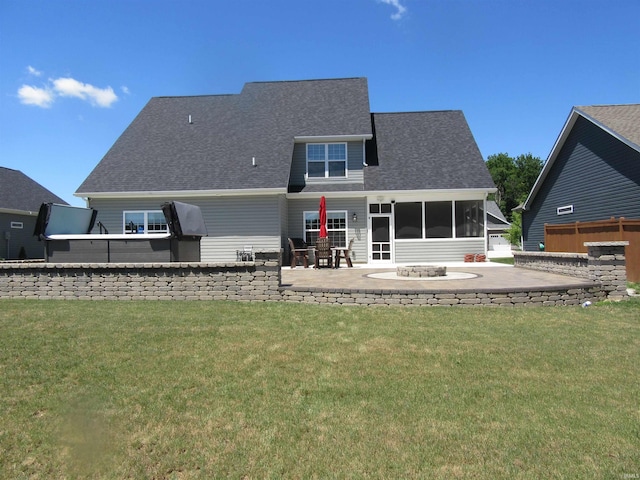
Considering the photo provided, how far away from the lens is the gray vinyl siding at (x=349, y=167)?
17375 mm

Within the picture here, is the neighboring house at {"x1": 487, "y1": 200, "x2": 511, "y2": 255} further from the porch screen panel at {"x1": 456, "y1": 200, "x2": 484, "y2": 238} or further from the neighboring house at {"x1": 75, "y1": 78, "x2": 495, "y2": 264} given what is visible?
the porch screen panel at {"x1": 456, "y1": 200, "x2": 484, "y2": 238}

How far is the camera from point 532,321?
6.41 meters

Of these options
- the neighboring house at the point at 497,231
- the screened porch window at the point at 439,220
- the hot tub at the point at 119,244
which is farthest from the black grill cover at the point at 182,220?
the neighboring house at the point at 497,231

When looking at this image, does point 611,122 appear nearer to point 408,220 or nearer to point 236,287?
point 408,220

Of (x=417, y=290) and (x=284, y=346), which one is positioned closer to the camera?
(x=284, y=346)

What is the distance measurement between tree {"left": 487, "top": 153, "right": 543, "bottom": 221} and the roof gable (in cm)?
5587

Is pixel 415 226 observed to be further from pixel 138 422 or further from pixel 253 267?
pixel 138 422

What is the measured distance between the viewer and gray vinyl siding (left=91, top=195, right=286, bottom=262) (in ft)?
51.9

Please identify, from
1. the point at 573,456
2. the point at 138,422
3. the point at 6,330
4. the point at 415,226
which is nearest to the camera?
the point at 573,456

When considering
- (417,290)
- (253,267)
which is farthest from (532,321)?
(253,267)

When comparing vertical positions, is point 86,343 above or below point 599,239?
below

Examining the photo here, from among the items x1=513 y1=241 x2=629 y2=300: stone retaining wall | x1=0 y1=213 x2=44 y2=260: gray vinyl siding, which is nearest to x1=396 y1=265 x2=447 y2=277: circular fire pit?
x1=513 y1=241 x2=629 y2=300: stone retaining wall

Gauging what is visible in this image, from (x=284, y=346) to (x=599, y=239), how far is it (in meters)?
10.9

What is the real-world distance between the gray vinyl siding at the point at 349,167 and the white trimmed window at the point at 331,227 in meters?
1.43
